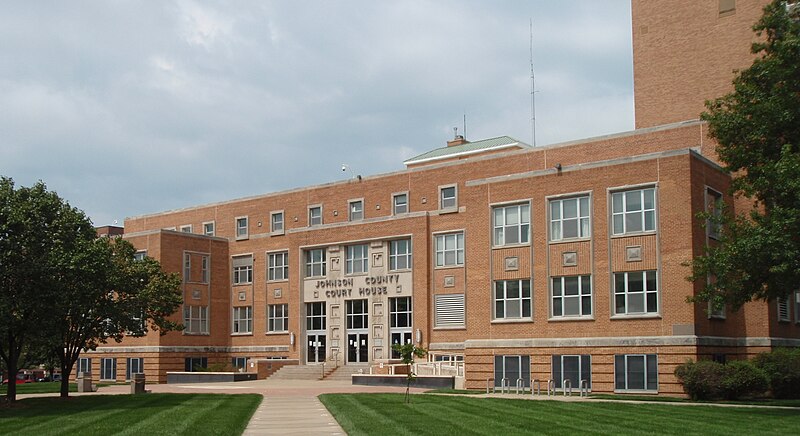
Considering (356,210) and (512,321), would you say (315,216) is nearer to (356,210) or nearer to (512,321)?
(356,210)

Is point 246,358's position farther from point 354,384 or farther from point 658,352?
point 658,352

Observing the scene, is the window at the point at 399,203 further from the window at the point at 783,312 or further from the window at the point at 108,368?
the window at the point at 783,312

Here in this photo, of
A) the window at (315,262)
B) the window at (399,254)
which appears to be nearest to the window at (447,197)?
the window at (399,254)

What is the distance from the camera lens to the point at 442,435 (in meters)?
20.2

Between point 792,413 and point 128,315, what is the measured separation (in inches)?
962

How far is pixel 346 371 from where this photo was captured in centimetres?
5459

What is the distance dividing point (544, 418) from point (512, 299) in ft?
56.7

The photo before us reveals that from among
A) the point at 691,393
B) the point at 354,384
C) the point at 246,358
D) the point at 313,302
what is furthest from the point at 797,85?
the point at 246,358

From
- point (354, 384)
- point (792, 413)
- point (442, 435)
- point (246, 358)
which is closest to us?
point (442, 435)

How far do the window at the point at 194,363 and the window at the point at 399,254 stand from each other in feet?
52.3

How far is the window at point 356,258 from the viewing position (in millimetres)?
57188

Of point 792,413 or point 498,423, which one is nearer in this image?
point 498,423

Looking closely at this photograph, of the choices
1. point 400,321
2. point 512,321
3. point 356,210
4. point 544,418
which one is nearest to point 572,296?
point 512,321

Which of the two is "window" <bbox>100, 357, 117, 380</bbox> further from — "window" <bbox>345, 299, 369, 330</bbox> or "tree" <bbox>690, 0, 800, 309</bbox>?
"tree" <bbox>690, 0, 800, 309</bbox>
